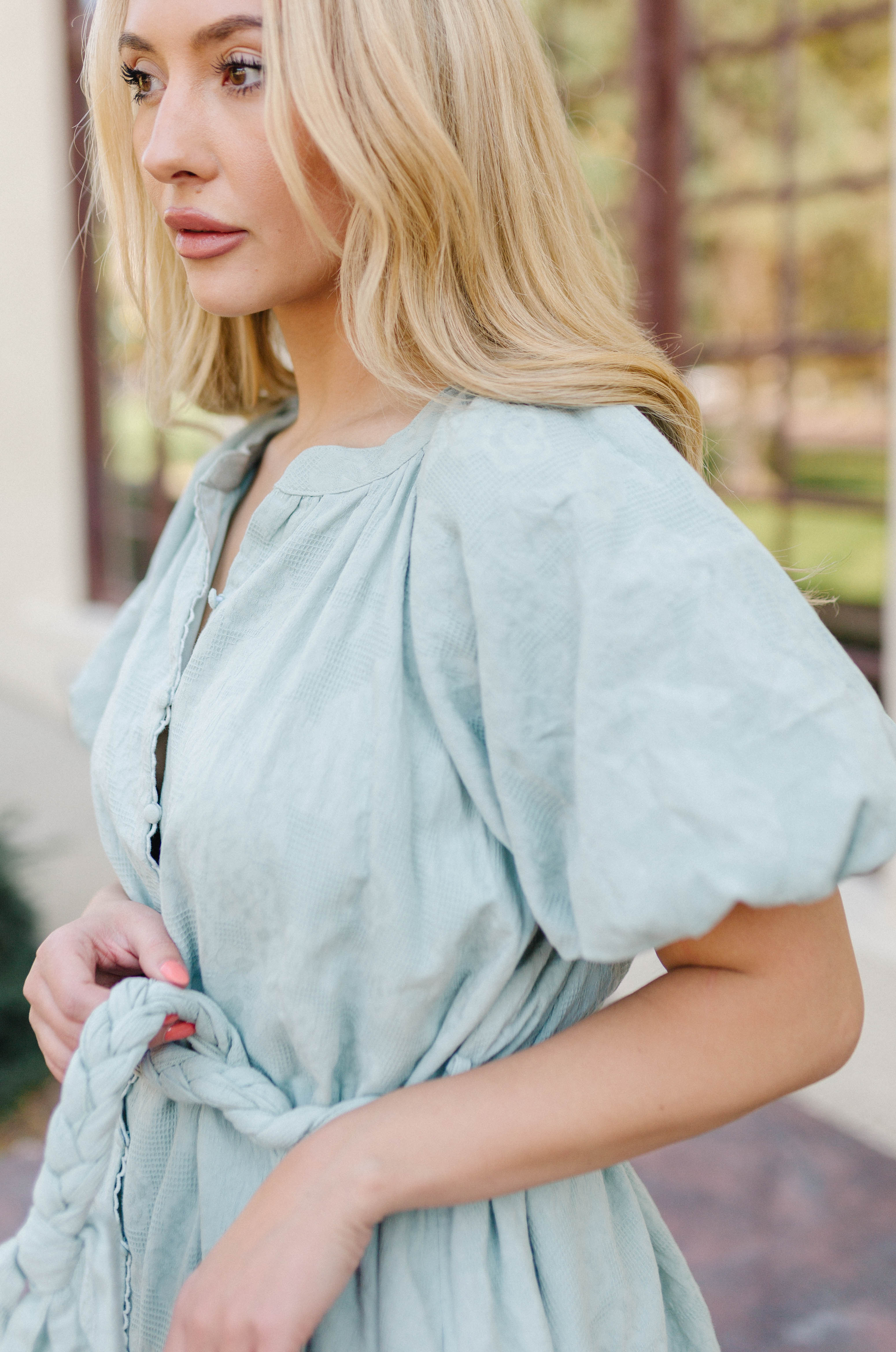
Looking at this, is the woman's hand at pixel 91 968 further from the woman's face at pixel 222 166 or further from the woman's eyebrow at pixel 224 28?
the woman's eyebrow at pixel 224 28

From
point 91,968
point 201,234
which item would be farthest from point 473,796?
point 201,234

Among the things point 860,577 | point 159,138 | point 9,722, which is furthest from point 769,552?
point 860,577

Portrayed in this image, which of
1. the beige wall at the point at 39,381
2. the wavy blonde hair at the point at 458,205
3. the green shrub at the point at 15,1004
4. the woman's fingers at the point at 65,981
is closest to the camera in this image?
the wavy blonde hair at the point at 458,205

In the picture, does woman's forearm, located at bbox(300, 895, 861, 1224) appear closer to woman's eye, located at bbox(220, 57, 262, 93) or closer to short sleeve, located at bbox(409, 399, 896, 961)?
short sleeve, located at bbox(409, 399, 896, 961)

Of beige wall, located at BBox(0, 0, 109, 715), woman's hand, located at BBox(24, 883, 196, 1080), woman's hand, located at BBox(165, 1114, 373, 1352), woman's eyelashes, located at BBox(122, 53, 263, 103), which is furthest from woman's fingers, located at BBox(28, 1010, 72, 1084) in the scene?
beige wall, located at BBox(0, 0, 109, 715)

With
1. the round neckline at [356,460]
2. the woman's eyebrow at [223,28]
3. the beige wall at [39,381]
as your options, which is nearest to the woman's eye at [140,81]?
the woman's eyebrow at [223,28]

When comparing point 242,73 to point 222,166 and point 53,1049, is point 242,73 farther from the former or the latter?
point 53,1049

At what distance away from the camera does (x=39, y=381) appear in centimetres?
582

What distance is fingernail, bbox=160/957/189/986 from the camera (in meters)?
1.03

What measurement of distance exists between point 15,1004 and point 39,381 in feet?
11.9

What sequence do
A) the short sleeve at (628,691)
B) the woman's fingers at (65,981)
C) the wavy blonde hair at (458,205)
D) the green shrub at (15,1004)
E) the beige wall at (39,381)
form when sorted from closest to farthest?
the short sleeve at (628,691)
the wavy blonde hair at (458,205)
the woman's fingers at (65,981)
the green shrub at (15,1004)
the beige wall at (39,381)

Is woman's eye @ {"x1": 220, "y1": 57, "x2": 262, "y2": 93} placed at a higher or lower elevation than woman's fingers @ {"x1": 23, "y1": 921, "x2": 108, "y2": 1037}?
higher

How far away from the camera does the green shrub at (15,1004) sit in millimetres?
3107

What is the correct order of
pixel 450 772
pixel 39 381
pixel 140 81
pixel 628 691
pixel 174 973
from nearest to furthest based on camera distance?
pixel 628 691 → pixel 450 772 → pixel 174 973 → pixel 140 81 → pixel 39 381
